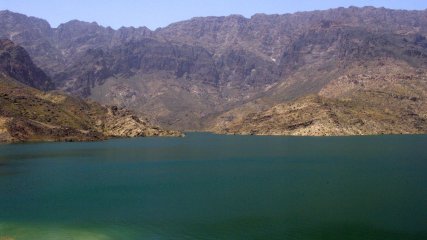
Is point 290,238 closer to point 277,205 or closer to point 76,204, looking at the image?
point 277,205

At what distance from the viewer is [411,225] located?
77875 millimetres

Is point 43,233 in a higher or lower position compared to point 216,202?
higher

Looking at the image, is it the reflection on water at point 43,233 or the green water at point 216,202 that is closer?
the reflection on water at point 43,233

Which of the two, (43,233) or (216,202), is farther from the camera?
(216,202)

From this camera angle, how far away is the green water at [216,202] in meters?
76.8

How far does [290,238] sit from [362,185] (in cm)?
5608

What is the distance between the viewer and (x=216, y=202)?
102000 millimetres

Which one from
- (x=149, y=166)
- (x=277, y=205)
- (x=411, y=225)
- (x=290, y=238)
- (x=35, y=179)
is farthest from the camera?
(x=149, y=166)

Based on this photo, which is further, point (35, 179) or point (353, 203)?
point (35, 179)

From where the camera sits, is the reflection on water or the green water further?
the green water

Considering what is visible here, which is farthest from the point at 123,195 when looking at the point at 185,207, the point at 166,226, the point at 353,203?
the point at 353,203

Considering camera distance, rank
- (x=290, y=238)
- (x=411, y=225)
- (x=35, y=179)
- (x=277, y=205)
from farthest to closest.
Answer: (x=35, y=179) < (x=277, y=205) < (x=411, y=225) < (x=290, y=238)

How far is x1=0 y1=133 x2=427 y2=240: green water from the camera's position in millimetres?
76750

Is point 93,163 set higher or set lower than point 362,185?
lower
